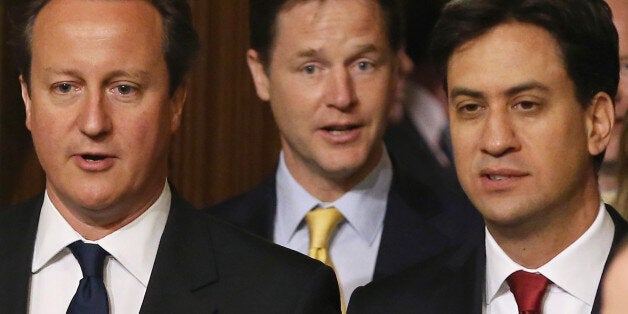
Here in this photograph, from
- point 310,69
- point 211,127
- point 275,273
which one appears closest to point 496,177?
point 275,273

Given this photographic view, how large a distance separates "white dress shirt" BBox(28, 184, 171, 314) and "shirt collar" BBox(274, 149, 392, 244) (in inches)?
25.4

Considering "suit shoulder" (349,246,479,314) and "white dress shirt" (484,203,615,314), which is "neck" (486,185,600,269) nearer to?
"white dress shirt" (484,203,615,314)

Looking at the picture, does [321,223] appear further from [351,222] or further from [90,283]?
[90,283]

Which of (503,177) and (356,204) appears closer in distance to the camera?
(503,177)

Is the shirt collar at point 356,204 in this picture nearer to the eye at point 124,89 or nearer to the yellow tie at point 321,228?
the yellow tie at point 321,228

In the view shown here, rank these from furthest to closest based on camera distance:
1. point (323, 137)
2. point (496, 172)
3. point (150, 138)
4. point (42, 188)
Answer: point (42, 188)
point (323, 137)
point (150, 138)
point (496, 172)

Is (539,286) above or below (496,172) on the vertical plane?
below

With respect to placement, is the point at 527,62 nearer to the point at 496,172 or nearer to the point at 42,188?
the point at 496,172

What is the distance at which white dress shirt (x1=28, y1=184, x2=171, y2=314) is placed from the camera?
307 cm

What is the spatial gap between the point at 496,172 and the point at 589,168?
0.19 m

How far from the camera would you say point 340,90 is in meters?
3.66

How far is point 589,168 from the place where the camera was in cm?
297

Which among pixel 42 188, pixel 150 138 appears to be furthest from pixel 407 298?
pixel 42 188

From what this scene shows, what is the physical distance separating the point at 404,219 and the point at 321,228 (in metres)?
0.19
